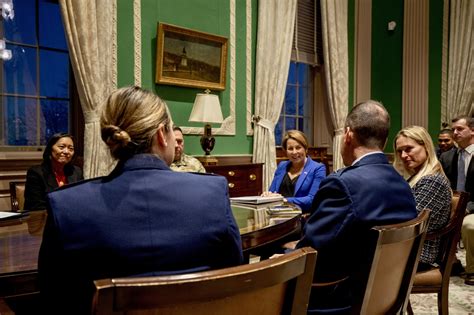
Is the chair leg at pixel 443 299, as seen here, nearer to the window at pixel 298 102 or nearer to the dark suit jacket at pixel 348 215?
the dark suit jacket at pixel 348 215

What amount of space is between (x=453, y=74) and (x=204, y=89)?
3.94 metres

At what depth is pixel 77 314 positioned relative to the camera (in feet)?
3.62

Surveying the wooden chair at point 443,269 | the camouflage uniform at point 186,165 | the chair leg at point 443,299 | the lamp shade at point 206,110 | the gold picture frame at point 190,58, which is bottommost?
the chair leg at point 443,299

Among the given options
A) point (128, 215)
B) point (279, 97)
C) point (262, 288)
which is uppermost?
point (279, 97)

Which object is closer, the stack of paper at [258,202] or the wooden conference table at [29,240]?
the wooden conference table at [29,240]

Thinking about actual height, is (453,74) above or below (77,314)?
above

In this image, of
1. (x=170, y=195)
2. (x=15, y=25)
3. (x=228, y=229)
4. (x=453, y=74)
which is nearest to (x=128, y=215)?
(x=170, y=195)

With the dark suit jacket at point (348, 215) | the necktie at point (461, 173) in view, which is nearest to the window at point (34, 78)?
the dark suit jacket at point (348, 215)

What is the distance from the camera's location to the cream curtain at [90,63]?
156 inches

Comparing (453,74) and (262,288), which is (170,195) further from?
(453,74)

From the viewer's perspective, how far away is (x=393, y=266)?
1.45 meters

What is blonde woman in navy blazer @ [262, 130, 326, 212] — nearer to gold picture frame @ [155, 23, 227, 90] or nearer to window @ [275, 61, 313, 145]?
gold picture frame @ [155, 23, 227, 90]

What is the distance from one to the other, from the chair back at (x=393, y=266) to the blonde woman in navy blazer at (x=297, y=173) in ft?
6.39

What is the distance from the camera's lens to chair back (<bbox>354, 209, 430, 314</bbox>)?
52.1 inches
